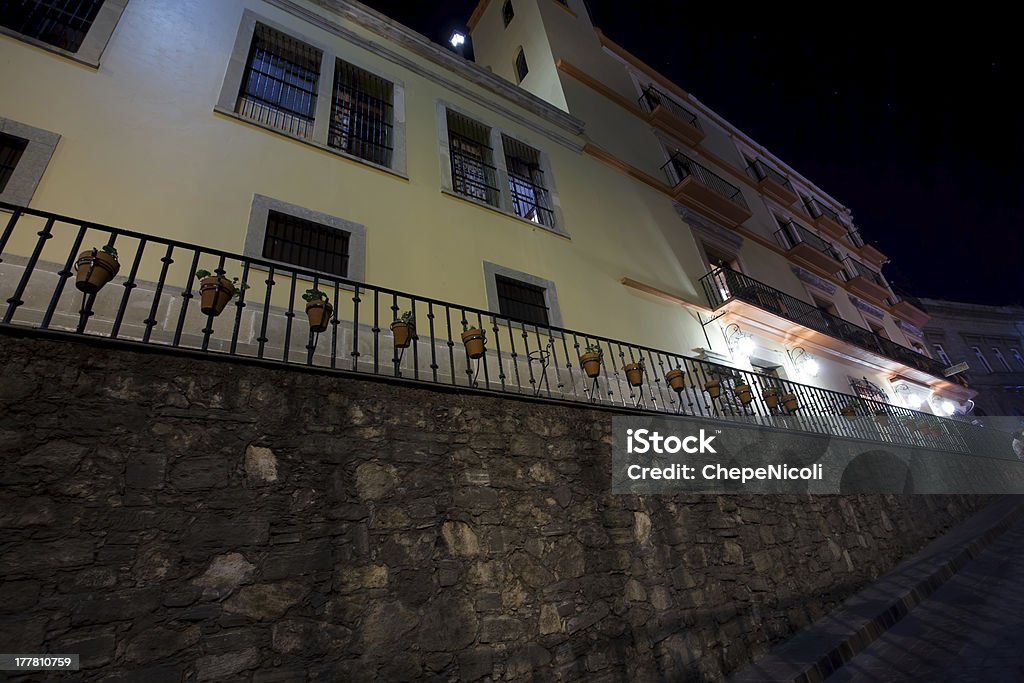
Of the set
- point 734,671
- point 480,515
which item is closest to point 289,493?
point 480,515

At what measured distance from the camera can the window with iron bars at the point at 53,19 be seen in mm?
5191

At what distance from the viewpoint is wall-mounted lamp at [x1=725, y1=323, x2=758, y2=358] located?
31.0 feet

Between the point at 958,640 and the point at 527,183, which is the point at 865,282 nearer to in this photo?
the point at 527,183

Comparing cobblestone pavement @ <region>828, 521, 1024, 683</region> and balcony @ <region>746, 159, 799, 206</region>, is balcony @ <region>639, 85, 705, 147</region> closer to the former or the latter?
balcony @ <region>746, 159, 799, 206</region>

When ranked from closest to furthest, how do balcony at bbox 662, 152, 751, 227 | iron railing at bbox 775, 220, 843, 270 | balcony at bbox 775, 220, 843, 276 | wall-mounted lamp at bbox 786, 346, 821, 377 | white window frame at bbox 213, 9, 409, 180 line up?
1. white window frame at bbox 213, 9, 409, 180
2. wall-mounted lamp at bbox 786, 346, 821, 377
3. balcony at bbox 662, 152, 751, 227
4. balcony at bbox 775, 220, 843, 276
5. iron railing at bbox 775, 220, 843, 270

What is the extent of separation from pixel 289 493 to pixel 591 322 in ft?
19.3

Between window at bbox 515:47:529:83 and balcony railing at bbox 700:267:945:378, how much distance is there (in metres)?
8.84

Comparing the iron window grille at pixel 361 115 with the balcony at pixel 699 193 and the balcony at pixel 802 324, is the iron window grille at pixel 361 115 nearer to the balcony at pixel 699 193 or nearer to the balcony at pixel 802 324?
the balcony at pixel 802 324

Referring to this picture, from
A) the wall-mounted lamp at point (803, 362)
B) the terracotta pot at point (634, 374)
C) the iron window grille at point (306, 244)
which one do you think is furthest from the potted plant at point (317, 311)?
the wall-mounted lamp at point (803, 362)

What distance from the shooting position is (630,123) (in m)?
12.7

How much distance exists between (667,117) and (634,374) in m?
12.0

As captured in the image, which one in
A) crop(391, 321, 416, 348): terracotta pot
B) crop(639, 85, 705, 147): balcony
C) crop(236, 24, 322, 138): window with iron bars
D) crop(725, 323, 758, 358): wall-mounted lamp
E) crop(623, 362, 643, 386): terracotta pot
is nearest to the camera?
crop(391, 321, 416, 348): terracotta pot

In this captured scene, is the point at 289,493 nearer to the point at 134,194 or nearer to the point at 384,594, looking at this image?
the point at 384,594

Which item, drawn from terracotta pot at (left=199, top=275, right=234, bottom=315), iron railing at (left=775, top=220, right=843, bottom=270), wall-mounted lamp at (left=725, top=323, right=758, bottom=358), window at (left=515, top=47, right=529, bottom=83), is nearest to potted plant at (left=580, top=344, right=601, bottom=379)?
terracotta pot at (left=199, top=275, right=234, bottom=315)
